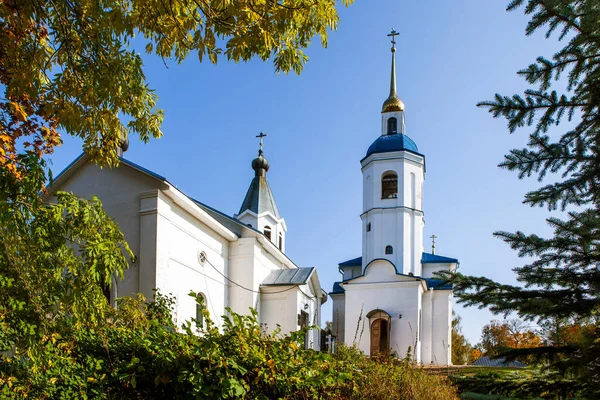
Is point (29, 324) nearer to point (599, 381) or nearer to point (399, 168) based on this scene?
point (599, 381)

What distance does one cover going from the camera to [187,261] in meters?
17.4

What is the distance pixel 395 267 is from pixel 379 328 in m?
3.33

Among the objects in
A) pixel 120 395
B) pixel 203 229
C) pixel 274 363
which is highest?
pixel 203 229

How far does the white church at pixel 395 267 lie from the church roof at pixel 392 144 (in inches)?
2.2

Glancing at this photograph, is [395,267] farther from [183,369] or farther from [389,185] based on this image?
[183,369]

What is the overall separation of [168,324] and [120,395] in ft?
8.02

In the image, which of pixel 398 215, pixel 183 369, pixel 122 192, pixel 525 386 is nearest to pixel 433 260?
pixel 398 215

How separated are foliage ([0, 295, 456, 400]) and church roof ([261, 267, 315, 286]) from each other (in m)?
14.0

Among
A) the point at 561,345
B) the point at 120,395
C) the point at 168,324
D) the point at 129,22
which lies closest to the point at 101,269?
the point at 120,395

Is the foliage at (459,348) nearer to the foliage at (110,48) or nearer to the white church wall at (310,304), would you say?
the white church wall at (310,304)

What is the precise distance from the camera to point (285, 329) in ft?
69.1

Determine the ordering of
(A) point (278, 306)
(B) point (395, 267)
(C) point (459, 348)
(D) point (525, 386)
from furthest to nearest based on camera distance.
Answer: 1. (C) point (459, 348)
2. (B) point (395, 267)
3. (A) point (278, 306)
4. (D) point (525, 386)

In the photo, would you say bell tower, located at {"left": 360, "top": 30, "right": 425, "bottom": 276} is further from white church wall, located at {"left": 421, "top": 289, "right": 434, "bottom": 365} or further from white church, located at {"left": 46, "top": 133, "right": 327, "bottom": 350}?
white church, located at {"left": 46, "top": 133, "right": 327, "bottom": 350}

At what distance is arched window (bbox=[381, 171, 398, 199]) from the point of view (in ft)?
105
